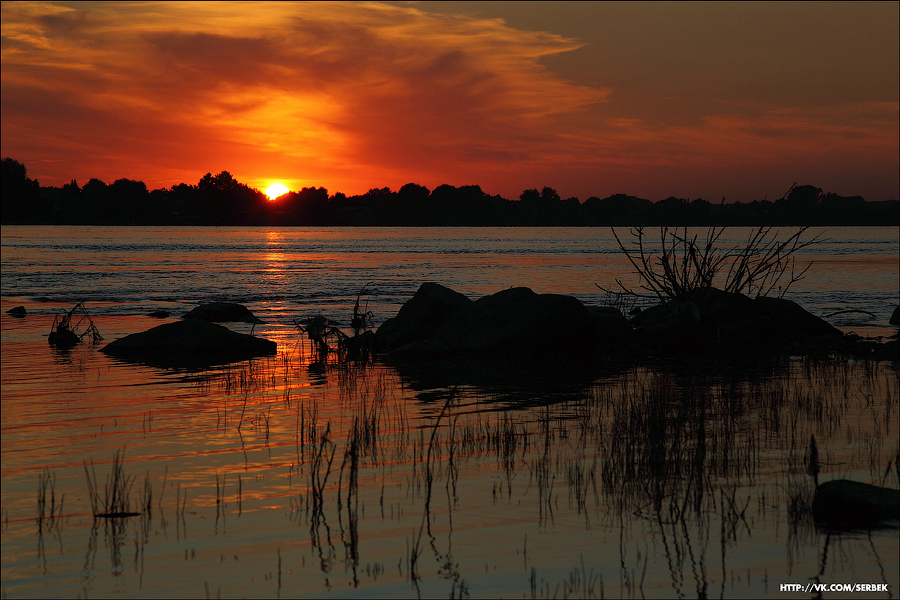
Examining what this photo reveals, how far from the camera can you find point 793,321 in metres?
20.6

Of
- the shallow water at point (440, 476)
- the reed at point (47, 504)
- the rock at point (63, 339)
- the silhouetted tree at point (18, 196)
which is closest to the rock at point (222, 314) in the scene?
the rock at point (63, 339)

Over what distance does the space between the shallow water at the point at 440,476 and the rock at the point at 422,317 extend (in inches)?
132

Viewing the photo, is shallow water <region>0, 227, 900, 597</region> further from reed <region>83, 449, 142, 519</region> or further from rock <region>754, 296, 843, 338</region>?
rock <region>754, 296, 843, 338</region>

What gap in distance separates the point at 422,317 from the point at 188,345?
5641 millimetres

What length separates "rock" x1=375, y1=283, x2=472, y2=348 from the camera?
1914 cm

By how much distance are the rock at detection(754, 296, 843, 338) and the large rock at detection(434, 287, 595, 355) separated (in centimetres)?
602

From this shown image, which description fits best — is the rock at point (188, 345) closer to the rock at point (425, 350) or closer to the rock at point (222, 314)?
the rock at point (425, 350)

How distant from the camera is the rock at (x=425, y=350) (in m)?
17.2

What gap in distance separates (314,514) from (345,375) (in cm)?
811

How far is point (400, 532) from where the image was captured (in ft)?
A: 20.6

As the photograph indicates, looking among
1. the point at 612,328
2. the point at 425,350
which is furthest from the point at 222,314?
the point at 612,328

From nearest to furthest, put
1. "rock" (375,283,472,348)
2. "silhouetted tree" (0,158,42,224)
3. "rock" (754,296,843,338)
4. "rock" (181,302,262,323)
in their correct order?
"rock" (375,283,472,348), "rock" (754,296,843,338), "rock" (181,302,262,323), "silhouetted tree" (0,158,42,224)

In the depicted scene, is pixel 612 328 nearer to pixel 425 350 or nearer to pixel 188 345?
pixel 425 350

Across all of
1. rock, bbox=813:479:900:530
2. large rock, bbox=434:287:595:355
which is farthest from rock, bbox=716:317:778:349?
rock, bbox=813:479:900:530
